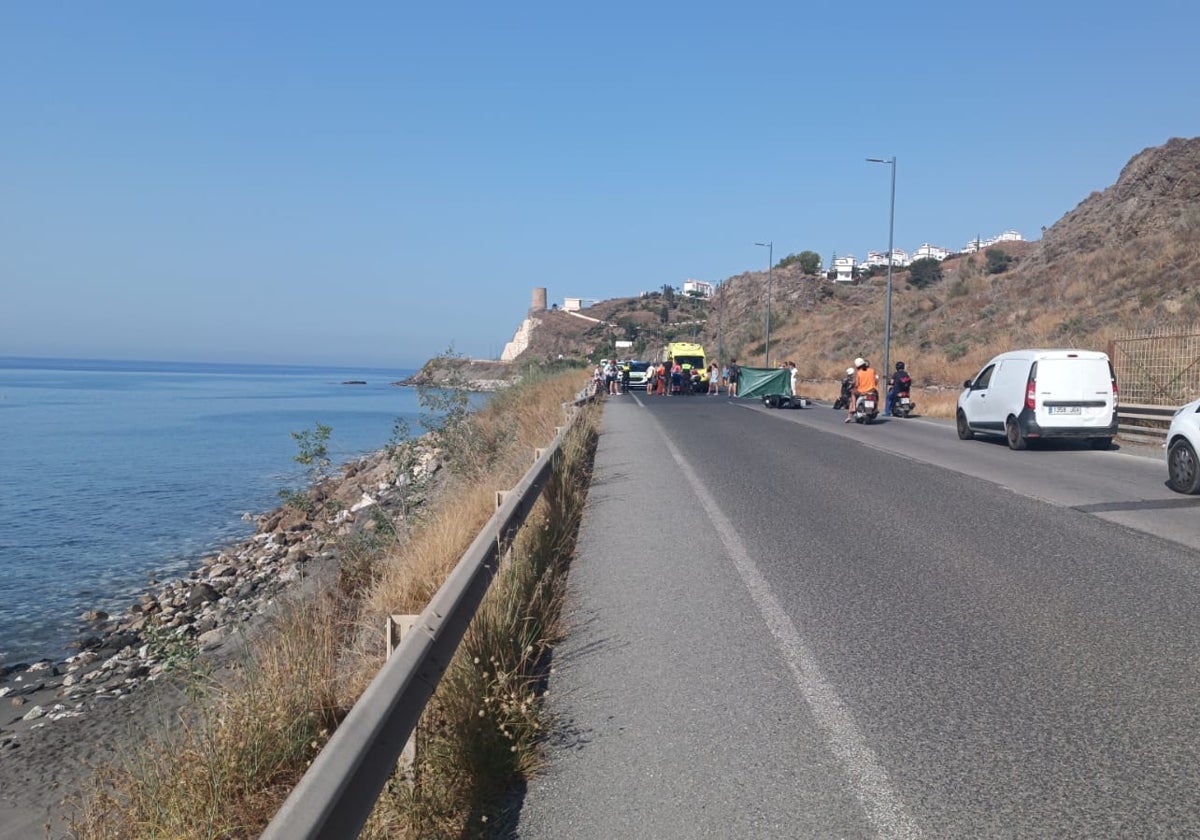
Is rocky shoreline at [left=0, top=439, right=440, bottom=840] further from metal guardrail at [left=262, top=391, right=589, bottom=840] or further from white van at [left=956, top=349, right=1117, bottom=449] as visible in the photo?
white van at [left=956, top=349, right=1117, bottom=449]

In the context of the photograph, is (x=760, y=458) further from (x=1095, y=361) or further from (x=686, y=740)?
(x=686, y=740)

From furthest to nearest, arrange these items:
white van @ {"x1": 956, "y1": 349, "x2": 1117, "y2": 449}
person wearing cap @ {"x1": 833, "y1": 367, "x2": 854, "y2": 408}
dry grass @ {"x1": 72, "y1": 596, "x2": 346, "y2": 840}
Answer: person wearing cap @ {"x1": 833, "y1": 367, "x2": 854, "y2": 408} < white van @ {"x1": 956, "y1": 349, "x2": 1117, "y2": 449} < dry grass @ {"x1": 72, "y1": 596, "x2": 346, "y2": 840}

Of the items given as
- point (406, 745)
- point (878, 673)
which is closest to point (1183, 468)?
point (878, 673)

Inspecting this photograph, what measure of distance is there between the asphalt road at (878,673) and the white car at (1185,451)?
1.95 feet

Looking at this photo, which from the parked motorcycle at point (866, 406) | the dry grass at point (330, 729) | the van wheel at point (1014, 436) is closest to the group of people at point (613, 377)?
the parked motorcycle at point (866, 406)

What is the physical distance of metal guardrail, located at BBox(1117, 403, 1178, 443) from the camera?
20312 millimetres

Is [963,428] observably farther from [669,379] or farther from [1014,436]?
[669,379]

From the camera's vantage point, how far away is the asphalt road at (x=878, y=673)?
3.99 metres

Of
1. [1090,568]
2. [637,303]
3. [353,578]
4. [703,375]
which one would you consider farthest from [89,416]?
[637,303]

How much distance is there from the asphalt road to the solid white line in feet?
0.05

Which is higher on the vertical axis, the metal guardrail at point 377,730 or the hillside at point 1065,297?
the hillside at point 1065,297

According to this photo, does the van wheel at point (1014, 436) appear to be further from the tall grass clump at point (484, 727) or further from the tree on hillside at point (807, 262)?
the tree on hillside at point (807, 262)

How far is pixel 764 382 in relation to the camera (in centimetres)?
4072

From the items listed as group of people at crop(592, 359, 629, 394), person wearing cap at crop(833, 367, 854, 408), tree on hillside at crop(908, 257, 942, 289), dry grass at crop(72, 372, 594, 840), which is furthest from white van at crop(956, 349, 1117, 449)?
tree on hillside at crop(908, 257, 942, 289)
